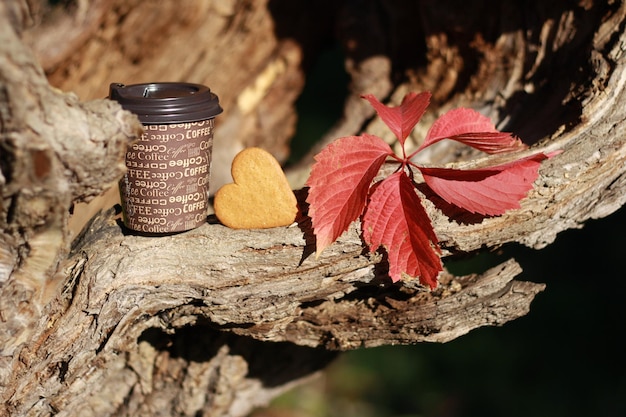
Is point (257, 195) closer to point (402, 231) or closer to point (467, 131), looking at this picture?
point (402, 231)

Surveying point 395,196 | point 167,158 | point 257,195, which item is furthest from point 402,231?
point 167,158

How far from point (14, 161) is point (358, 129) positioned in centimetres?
152

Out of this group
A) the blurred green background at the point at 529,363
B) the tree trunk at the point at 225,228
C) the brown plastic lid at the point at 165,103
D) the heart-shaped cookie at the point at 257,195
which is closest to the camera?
the tree trunk at the point at 225,228

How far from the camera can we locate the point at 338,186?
133cm

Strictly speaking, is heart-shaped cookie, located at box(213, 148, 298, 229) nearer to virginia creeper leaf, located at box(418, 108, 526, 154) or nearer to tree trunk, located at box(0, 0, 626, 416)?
tree trunk, located at box(0, 0, 626, 416)

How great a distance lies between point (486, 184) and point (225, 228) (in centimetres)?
57

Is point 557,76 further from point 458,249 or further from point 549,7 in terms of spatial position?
point 458,249

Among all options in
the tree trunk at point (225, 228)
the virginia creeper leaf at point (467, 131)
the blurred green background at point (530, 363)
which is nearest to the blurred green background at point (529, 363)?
the blurred green background at point (530, 363)

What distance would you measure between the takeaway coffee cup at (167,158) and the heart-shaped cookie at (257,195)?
0.20ft

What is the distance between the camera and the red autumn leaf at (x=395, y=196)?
1.31 m

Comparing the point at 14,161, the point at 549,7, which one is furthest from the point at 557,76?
the point at 14,161

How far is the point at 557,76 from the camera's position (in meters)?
1.85

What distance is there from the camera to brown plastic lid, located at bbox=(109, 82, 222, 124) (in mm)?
1258

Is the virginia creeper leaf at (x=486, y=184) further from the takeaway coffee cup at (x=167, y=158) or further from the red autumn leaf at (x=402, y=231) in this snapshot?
the takeaway coffee cup at (x=167, y=158)
